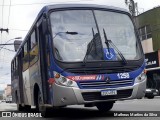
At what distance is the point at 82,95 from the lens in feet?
31.4

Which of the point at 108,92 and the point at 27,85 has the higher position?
the point at 27,85

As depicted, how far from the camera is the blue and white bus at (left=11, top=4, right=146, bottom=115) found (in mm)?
9672

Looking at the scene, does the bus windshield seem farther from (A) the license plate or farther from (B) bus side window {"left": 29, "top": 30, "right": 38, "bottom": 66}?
(B) bus side window {"left": 29, "top": 30, "right": 38, "bottom": 66}

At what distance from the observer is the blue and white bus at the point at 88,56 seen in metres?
9.67

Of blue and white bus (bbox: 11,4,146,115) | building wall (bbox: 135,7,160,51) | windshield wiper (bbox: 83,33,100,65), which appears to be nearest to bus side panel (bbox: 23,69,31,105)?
blue and white bus (bbox: 11,4,146,115)

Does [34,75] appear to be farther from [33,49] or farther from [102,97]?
[102,97]

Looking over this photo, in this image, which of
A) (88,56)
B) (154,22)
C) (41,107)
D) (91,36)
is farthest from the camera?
(154,22)

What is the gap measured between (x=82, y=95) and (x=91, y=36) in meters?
1.68

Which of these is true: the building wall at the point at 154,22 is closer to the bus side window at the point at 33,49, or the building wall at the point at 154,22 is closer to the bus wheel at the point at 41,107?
the bus side window at the point at 33,49

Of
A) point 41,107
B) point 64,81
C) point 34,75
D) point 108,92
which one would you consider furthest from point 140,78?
point 34,75

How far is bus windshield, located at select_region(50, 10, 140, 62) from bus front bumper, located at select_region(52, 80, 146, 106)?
2.66ft

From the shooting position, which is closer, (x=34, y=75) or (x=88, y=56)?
(x=88, y=56)

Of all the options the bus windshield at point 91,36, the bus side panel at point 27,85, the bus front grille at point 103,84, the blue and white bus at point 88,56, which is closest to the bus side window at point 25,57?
the bus side panel at point 27,85

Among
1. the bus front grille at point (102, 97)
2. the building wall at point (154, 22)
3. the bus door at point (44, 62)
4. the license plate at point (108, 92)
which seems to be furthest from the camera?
the building wall at point (154, 22)
